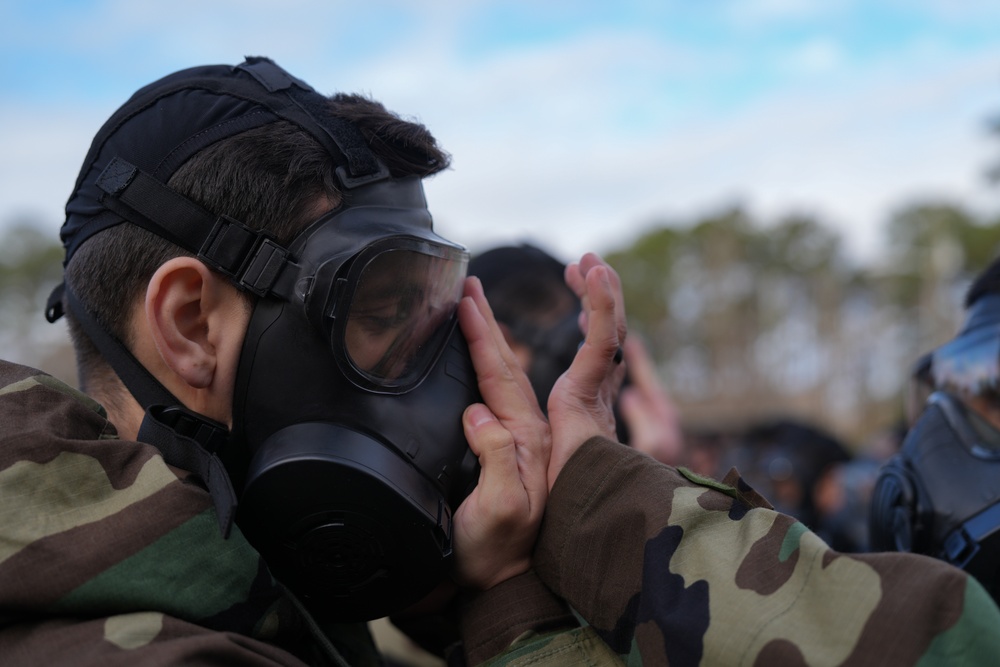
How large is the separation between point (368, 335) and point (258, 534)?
0.47m

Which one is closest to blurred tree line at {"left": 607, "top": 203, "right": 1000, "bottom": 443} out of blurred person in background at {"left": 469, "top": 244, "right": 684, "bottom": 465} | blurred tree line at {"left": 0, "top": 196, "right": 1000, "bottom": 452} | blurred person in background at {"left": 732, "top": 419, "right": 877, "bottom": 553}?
blurred tree line at {"left": 0, "top": 196, "right": 1000, "bottom": 452}

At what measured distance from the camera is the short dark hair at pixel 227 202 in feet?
5.80

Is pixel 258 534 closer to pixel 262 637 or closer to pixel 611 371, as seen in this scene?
pixel 262 637

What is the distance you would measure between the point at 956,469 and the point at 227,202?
1.97 metres

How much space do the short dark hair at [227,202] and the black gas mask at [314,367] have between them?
0.02m

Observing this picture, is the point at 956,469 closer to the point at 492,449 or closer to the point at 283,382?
the point at 492,449

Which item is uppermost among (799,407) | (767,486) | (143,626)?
(143,626)

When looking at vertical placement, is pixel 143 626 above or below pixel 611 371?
below

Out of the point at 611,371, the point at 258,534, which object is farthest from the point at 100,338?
the point at 611,371

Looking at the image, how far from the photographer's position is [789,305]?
161ft

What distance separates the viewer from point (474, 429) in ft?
6.11

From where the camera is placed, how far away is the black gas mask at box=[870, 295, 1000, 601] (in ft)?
6.92

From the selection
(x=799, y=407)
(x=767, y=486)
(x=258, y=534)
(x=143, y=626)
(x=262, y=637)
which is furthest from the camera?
(x=799, y=407)

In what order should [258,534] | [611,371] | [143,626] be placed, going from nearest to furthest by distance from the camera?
[143,626] < [258,534] < [611,371]
